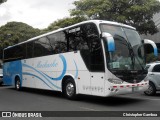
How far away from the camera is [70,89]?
1265 centimetres

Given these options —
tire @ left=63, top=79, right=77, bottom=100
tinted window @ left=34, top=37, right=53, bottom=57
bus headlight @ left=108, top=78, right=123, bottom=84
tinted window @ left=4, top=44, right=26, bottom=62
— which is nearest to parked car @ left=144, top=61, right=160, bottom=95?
bus headlight @ left=108, top=78, right=123, bottom=84

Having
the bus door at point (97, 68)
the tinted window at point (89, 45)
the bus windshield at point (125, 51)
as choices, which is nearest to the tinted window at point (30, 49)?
the tinted window at point (89, 45)

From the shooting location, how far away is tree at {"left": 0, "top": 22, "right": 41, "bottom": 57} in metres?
36.8

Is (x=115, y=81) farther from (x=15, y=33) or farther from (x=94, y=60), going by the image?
(x=15, y=33)

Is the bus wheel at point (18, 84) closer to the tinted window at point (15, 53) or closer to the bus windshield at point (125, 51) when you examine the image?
the tinted window at point (15, 53)

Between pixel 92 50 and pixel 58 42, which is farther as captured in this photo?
pixel 58 42

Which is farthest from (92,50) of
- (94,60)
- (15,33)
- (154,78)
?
(15,33)

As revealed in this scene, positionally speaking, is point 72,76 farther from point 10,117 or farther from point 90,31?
point 10,117

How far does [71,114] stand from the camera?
909cm

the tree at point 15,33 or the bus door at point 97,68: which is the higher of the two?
the tree at point 15,33

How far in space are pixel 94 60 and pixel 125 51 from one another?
1321 millimetres

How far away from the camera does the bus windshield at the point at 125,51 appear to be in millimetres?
10586

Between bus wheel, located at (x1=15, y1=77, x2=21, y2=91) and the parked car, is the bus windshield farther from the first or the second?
bus wheel, located at (x1=15, y1=77, x2=21, y2=91)

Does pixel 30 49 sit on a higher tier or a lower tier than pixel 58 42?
lower
